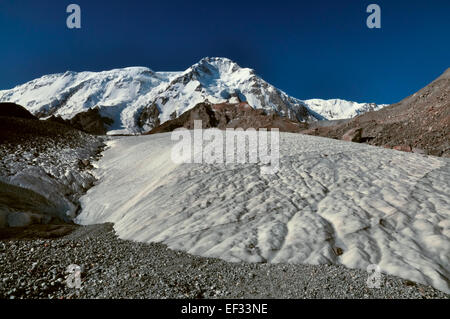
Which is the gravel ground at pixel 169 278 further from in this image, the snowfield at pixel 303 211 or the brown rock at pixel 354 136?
the brown rock at pixel 354 136

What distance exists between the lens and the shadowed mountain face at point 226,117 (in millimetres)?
95806

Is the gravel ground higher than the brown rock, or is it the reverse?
the brown rock

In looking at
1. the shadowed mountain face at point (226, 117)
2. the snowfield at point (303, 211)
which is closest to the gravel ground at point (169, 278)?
the snowfield at point (303, 211)

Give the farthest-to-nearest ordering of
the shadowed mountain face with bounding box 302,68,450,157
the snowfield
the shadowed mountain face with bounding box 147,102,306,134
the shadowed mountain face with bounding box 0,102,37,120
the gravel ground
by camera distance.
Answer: the shadowed mountain face with bounding box 147,102,306,134 < the shadowed mountain face with bounding box 0,102,37,120 < the shadowed mountain face with bounding box 302,68,450,157 < the snowfield < the gravel ground

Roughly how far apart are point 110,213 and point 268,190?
816 cm

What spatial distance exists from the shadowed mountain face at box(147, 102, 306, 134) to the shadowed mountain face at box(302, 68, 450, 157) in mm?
44260

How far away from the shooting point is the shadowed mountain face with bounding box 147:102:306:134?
95806 millimetres

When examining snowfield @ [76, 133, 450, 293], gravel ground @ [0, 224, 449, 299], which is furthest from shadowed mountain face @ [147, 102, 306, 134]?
gravel ground @ [0, 224, 449, 299]

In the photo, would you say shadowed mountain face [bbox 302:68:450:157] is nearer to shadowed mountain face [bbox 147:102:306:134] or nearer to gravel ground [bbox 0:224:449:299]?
gravel ground [bbox 0:224:449:299]

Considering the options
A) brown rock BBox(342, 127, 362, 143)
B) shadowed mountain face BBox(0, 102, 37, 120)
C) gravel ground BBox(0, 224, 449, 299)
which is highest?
shadowed mountain face BBox(0, 102, 37, 120)

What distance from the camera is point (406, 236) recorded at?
26.1 ft

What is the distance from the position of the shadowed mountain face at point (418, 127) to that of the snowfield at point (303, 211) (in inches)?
712
